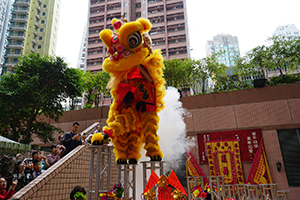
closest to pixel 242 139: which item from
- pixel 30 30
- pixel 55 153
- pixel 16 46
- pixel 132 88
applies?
pixel 132 88

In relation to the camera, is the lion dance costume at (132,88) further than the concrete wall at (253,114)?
No

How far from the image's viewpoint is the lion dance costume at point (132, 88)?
3.84 metres

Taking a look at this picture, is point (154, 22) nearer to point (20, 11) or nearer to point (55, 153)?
point (20, 11)

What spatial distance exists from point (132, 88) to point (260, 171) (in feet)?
22.7

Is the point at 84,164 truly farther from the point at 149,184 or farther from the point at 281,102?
the point at 281,102

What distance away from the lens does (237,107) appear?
9.30 m

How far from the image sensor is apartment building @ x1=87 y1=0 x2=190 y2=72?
97.3 feet

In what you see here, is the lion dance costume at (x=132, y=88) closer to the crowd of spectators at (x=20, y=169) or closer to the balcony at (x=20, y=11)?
the crowd of spectators at (x=20, y=169)

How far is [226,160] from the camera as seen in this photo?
28.3ft

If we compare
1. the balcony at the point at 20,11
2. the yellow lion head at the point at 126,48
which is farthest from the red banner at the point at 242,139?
the balcony at the point at 20,11

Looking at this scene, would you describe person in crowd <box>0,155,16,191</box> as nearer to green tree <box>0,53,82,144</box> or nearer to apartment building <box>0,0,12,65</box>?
green tree <box>0,53,82,144</box>

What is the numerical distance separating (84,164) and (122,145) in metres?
2.52

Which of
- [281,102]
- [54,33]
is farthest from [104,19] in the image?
[281,102]

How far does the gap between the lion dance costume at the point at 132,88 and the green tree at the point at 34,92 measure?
304 inches
